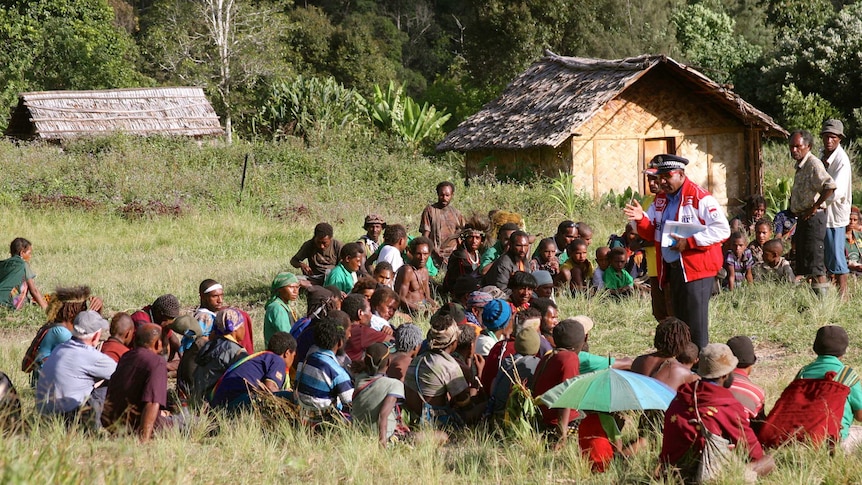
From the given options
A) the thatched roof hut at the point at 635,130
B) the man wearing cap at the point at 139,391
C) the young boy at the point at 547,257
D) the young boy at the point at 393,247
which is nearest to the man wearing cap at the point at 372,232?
the young boy at the point at 393,247

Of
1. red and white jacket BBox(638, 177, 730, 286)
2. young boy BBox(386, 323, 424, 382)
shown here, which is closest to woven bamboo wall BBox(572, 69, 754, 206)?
red and white jacket BBox(638, 177, 730, 286)

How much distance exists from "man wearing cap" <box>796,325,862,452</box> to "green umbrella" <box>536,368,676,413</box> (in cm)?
86

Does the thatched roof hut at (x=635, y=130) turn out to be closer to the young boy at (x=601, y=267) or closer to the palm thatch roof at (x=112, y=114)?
the young boy at (x=601, y=267)

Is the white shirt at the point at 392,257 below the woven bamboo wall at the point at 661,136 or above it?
below

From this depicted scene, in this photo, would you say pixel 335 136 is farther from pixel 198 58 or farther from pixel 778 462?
pixel 778 462

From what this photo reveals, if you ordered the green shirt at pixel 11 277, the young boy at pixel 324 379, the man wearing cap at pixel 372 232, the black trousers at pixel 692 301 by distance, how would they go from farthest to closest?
the man wearing cap at pixel 372 232 → the green shirt at pixel 11 277 → the black trousers at pixel 692 301 → the young boy at pixel 324 379

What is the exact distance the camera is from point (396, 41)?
157 feet

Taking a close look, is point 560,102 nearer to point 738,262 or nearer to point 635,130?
point 635,130

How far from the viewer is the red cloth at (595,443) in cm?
591

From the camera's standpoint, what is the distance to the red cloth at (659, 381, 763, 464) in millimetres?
5387

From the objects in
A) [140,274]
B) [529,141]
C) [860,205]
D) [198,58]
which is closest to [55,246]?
[140,274]

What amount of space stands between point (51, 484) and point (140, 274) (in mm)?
9994

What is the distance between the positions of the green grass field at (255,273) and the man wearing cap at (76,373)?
25 cm

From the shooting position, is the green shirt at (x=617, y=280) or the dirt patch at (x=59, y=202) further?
the dirt patch at (x=59, y=202)
